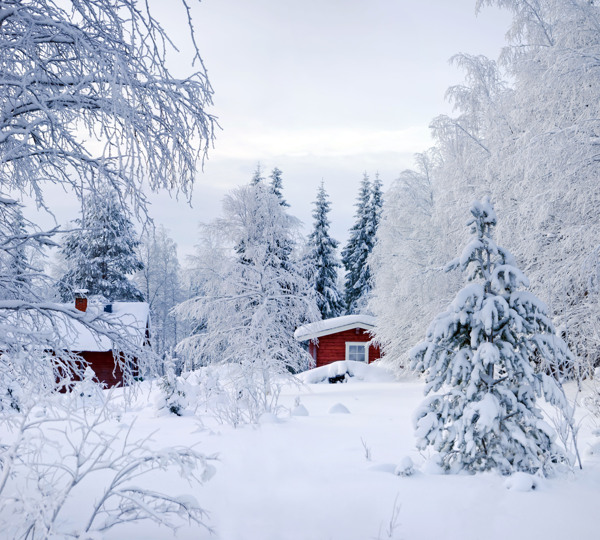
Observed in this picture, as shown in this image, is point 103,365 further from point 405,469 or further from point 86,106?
point 86,106

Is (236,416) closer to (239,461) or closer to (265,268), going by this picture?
(239,461)

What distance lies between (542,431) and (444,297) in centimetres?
1003

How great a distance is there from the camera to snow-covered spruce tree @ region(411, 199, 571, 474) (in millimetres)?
6020

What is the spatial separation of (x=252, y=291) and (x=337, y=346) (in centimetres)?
1124

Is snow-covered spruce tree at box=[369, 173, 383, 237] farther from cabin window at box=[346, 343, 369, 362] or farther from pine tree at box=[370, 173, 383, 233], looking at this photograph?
cabin window at box=[346, 343, 369, 362]

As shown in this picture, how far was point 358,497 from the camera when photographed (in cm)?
547

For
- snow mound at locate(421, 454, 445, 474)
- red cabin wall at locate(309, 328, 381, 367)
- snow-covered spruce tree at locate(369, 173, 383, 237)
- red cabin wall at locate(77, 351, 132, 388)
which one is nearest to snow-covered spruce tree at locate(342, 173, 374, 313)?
snow-covered spruce tree at locate(369, 173, 383, 237)

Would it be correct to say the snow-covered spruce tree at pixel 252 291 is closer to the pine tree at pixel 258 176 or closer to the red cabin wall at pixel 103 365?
the red cabin wall at pixel 103 365

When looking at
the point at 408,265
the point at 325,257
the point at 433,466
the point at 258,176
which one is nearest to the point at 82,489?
the point at 433,466

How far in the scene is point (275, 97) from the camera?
5746 millimetres

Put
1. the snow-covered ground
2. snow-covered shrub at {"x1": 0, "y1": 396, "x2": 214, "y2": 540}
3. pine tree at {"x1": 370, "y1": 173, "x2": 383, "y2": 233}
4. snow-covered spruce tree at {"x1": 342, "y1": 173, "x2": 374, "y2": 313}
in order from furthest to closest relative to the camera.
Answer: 1. pine tree at {"x1": 370, "y1": 173, "x2": 383, "y2": 233}
2. snow-covered spruce tree at {"x1": 342, "y1": 173, "x2": 374, "y2": 313}
3. the snow-covered ground
4. snow-covered shrub at {"x1": 0, "y1": 396, "x2": 214, "y2": 540}

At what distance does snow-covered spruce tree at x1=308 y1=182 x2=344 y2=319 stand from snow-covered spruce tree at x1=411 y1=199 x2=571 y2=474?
26055 mm

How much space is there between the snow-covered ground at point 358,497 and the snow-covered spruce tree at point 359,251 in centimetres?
2697

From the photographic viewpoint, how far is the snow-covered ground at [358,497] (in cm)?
471
